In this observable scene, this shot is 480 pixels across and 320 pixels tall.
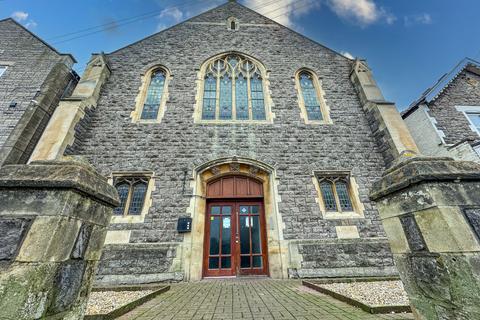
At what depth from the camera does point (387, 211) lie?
194 cm

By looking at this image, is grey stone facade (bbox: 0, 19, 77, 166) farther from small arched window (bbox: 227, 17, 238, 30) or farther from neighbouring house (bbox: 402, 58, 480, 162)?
neighbouring house (bbox: 402, 58, 480, 162)

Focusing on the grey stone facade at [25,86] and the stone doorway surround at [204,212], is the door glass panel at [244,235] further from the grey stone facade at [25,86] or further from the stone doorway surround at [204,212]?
the grey stone facade at [25,86]

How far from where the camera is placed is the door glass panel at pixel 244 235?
5.83 metres

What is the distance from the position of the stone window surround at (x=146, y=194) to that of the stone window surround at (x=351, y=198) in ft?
15.6

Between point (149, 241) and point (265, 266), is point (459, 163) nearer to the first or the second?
point (265, 266)

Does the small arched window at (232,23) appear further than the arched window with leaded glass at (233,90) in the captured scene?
Yes

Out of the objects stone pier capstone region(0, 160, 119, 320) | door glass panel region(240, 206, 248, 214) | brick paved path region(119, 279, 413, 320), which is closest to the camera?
stone pier capstone region(0, 160, 119, 320)

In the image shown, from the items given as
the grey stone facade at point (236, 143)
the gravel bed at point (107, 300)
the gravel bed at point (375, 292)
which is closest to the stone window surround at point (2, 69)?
the grey stone facade at point (236, 143)

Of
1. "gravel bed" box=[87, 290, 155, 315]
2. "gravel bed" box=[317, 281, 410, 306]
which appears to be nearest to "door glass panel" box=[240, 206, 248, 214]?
"gravel bed" box=[317, 281, 410, 306]

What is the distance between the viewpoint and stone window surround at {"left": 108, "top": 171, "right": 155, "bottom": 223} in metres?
5.50

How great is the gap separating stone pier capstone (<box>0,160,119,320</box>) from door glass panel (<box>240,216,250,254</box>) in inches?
179

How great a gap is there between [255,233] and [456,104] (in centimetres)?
1057

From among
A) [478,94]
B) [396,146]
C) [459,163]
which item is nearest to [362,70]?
[396,146]

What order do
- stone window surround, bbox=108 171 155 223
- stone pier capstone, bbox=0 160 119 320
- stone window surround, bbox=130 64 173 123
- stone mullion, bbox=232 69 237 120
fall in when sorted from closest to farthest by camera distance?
stone pier capstone, bbox=0 160 119 320, stone window surround, bbox=108 171 155 223, stone window surround, bbox=130 64 173 123, stone mullion, bbox=232 69 237 120
